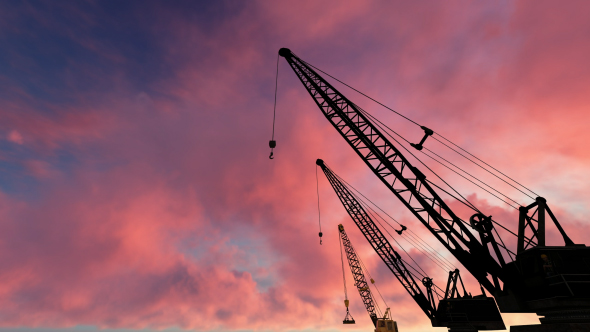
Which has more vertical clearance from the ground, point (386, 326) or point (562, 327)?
point (386, 326)

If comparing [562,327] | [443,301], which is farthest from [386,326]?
[562,327]

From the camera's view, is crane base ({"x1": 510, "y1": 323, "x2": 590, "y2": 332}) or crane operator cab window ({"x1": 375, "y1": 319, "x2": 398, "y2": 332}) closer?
crane base ({"x1": 510, "y1": 323, "x2": 590, "y2": 332})

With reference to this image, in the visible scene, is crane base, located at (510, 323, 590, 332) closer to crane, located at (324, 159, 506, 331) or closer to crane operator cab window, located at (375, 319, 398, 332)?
crane, located at (324, 159, 506, 331)

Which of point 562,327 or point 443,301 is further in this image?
point 443,301

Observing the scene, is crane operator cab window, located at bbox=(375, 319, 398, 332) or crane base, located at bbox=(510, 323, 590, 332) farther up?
crane operator cab window, located at bbox=(375, 319, 398, 332)

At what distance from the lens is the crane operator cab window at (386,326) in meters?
57.8

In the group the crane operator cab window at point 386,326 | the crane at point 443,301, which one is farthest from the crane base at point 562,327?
the crane operator cab window at point 386,326

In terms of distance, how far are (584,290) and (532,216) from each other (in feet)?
21.9

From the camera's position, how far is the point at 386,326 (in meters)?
58.5

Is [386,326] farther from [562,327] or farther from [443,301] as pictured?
[562,327]

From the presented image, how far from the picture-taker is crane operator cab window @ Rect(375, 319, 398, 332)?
57.8m

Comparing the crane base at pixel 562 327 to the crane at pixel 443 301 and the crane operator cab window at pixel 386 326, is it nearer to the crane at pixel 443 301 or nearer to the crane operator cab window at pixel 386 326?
the crane at pixel 443 301

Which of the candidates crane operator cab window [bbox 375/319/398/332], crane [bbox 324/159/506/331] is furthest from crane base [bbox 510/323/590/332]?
crane operator cab window [bbox 375/319/398/332]

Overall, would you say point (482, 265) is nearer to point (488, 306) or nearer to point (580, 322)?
point (580, 322)
